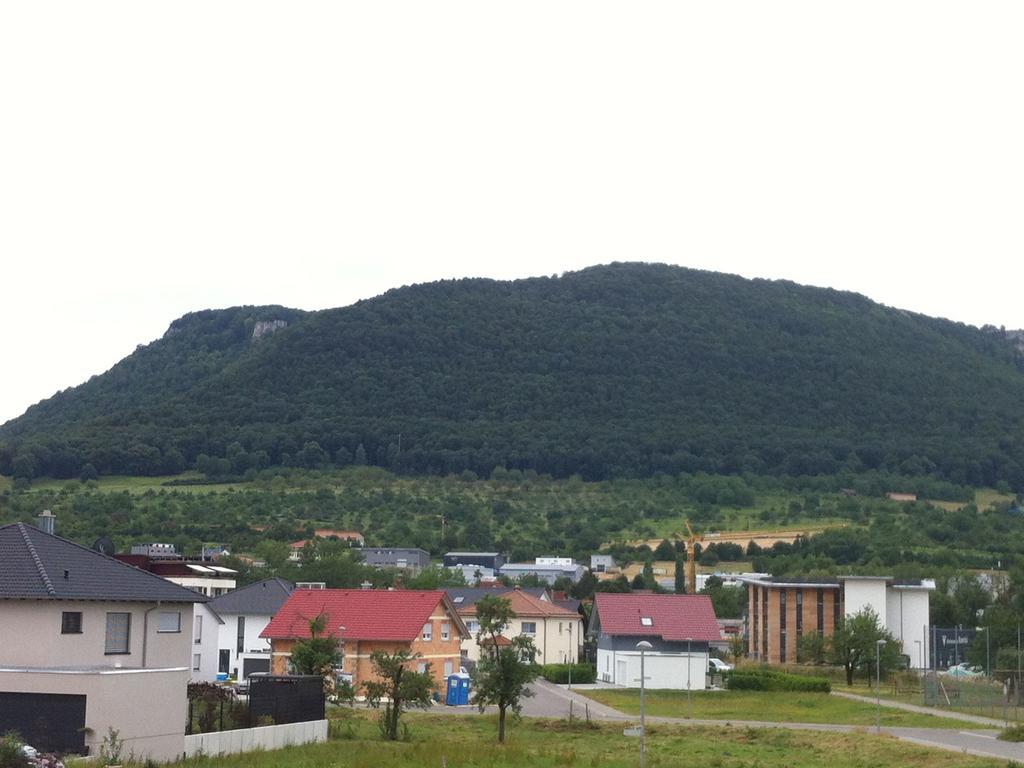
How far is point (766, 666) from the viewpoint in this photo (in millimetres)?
73188

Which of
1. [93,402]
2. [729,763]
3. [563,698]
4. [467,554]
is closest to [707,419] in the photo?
[467,554]

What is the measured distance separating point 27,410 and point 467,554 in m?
94.1

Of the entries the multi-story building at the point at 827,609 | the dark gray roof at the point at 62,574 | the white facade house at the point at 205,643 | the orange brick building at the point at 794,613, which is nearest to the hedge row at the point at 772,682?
the multi-story building at the point at 827,609

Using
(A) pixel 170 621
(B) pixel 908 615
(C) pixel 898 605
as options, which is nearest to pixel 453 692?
(A) pixel 170 621

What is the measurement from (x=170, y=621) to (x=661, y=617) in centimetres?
3538

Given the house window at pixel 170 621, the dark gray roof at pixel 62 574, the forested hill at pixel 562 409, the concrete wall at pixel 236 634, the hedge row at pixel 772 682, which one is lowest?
the hedge row at pixel 772 682

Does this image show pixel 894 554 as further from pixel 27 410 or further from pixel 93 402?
pixel 27 410

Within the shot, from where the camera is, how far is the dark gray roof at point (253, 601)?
66062 millimetres

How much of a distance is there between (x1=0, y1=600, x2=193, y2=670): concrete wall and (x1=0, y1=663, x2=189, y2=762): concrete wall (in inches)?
105

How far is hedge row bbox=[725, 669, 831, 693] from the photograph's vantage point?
5866cm

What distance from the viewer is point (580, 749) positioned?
3600 cm

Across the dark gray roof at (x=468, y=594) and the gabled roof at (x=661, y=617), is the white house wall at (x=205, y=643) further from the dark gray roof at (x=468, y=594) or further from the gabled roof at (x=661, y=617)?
the dark gray roof at (x=468, y=594)

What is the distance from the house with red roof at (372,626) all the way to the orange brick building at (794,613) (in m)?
30.3

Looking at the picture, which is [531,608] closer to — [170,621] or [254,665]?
[254,665]
